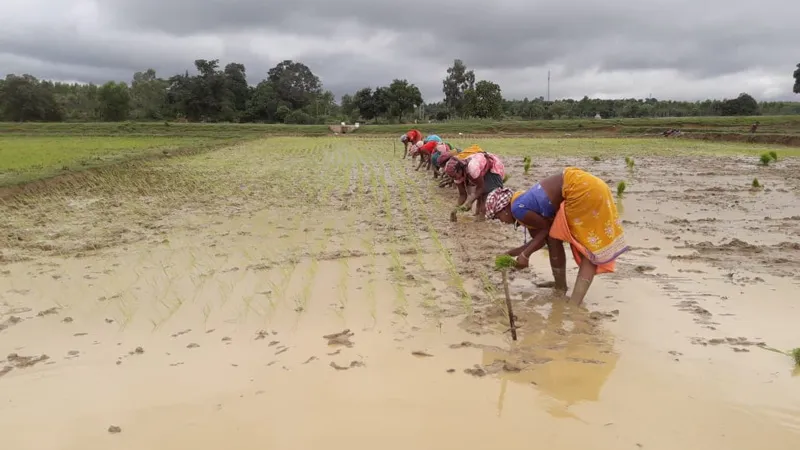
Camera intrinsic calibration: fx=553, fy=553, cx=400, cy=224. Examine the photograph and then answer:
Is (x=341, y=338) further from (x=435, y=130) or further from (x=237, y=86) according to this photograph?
(x=237, y=86)

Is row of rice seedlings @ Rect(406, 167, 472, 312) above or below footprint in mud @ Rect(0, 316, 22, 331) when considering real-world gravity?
above

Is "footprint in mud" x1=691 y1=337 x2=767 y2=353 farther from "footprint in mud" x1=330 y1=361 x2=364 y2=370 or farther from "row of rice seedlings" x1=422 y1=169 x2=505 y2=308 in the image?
"footprint in mud" x1=330 y1=361 x2=364 y2=370

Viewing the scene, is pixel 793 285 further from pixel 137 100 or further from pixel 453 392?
Result: pixel 137 100

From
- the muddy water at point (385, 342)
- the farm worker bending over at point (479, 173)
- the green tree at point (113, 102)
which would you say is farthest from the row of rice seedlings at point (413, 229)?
the green tree at point (113, 102)

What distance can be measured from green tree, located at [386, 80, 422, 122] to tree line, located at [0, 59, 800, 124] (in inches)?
3.6

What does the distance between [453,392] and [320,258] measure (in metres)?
3.16

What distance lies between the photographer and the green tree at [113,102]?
4850 centimetres

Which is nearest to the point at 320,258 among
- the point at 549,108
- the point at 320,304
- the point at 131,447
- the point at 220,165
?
the point at 320,304

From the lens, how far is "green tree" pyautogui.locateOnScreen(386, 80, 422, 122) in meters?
50.6

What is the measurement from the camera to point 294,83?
64125 mm

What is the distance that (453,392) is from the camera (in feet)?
10.7

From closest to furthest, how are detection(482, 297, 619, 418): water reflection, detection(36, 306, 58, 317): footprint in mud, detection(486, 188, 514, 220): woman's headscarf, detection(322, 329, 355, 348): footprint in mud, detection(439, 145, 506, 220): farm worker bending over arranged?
detection(482, 297, 619, 418): water reflection → detection(322, 329, 355, 348): footprint in mud → detection(36, 306, 58, 317): footprint in mud → detection(486, 188, 514, 220): woman's headscarf → detection(439, 145, 506, 220): farm worker bending over

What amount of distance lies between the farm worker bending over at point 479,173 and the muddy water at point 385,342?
954 mm

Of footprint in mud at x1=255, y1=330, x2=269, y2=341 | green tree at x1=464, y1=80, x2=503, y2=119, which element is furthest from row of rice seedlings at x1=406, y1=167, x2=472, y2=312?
green tree at x1=464, y1=80, x2=503, y2=119
